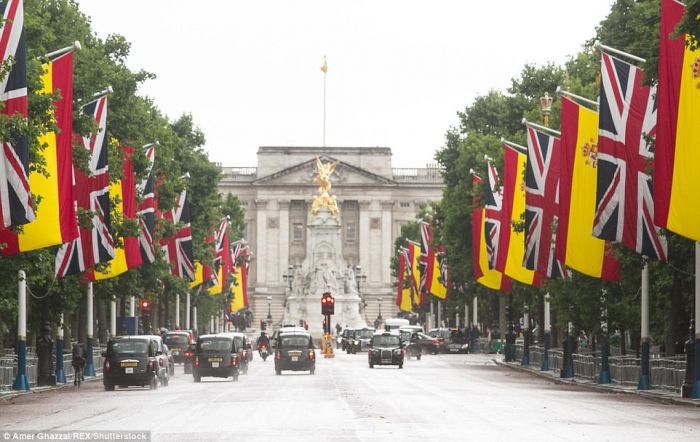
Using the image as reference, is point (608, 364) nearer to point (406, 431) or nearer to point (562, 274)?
point (562, 274)

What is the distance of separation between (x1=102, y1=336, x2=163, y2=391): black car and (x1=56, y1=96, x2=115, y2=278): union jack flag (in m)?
3.42

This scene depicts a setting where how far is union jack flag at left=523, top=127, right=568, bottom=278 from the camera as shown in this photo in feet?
189

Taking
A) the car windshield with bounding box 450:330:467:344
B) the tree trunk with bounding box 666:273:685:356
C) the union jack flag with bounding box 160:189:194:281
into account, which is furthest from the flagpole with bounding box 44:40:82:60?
the car windshield with bounding box 450:330:467:344

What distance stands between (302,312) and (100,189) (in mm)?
100599

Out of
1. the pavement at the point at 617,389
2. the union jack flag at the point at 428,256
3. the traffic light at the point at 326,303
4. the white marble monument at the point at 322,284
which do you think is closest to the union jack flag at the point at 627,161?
the pavement at the point at 617,389

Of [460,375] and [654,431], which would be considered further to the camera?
[460,375]

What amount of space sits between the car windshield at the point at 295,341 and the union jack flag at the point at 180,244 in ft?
27.3

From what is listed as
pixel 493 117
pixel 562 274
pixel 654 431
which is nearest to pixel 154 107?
pixel 493 117

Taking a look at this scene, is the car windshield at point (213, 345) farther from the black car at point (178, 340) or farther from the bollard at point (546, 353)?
the black car at point (178, 340)

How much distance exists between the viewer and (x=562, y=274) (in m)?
57.9

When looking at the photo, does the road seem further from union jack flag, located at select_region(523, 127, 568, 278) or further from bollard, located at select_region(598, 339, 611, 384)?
union jack flag, located at select_region(523, 127, 568, 278)

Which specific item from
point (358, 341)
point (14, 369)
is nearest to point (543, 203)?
point (14, 369)

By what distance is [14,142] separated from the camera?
36.8 m

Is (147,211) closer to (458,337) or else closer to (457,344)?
(457,344)
